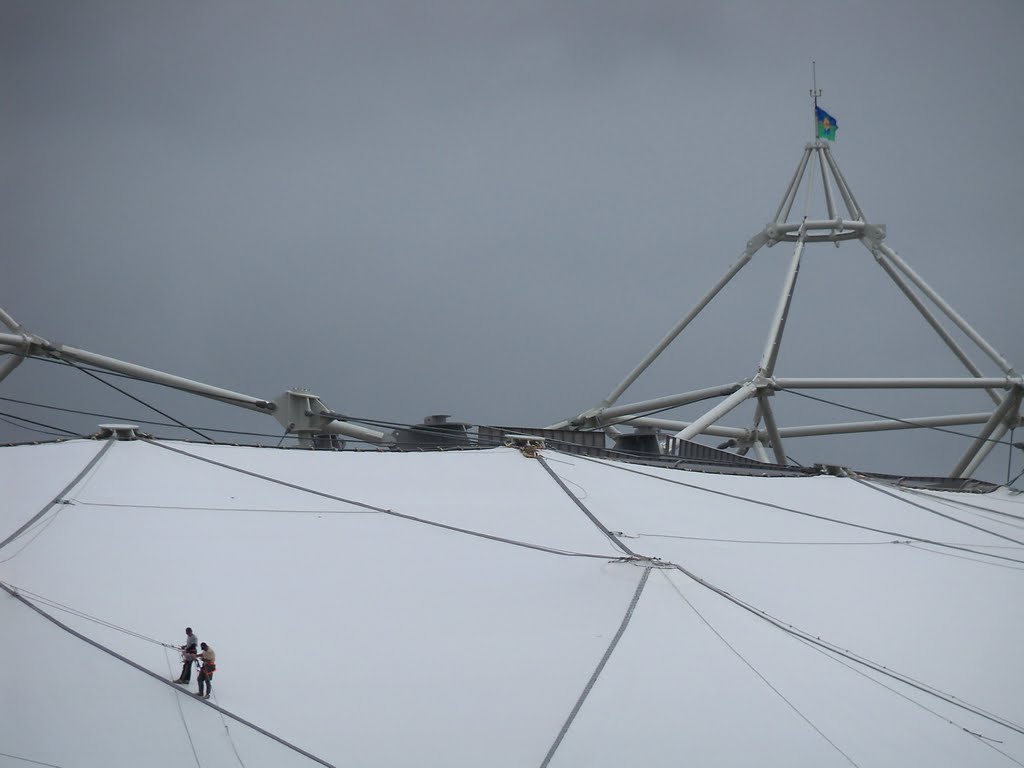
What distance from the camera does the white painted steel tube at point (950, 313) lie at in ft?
151

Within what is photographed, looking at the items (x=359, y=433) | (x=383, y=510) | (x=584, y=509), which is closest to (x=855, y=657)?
(x=584, y=509)

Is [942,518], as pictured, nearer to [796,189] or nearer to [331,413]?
[331,413]

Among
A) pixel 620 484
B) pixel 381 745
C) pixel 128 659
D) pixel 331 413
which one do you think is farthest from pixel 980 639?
pixel 331 413

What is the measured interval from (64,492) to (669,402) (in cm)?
2478

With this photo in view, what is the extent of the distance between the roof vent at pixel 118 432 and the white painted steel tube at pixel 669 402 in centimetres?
2104

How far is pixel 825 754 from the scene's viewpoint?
15906mm

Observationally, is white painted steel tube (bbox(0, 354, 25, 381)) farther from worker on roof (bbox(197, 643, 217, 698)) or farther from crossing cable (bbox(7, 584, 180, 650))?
worker on roof (bbox(197, 643, 217, 698))

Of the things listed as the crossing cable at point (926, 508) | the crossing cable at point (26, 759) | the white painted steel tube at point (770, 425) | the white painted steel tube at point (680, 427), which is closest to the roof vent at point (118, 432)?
the crossing cable at point (26, 759)

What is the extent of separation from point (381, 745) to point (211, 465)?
1066cm

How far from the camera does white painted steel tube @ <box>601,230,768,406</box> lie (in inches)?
1770

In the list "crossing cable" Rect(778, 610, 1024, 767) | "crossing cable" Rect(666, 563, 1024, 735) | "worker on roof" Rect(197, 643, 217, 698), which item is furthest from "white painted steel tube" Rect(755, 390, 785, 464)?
"worker on roof" Rect(197, 643, 217, 698)

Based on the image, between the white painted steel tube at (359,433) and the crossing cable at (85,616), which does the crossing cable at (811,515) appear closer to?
the white painted steel tube at (359,433)

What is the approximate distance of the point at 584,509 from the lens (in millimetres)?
24125

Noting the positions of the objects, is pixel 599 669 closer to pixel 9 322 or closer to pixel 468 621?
pixel 468 621
